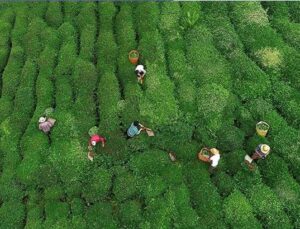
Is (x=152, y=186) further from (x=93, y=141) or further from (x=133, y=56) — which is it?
(x=133, y=56)

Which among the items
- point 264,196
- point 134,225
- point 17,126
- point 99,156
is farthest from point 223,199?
point 17,126

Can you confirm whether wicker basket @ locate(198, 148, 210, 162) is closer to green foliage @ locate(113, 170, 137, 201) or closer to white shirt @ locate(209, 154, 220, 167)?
white shirt @ locate(209, 154, 220, 167)

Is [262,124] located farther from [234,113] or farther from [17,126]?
[17,126]

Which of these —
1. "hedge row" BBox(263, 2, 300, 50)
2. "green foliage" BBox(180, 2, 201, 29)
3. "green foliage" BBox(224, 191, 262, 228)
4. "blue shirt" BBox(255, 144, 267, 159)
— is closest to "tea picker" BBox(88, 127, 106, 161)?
"green foliage" BBox(224, 191, 262, 228)

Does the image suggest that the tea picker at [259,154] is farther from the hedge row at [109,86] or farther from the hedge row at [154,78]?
the hedge row at [109,86]

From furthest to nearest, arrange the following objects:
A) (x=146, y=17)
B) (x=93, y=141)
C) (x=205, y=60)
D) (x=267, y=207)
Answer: (x=146, y=17) → (x=205, y=60) → (x=93, y=141) → (x=267, y=207)

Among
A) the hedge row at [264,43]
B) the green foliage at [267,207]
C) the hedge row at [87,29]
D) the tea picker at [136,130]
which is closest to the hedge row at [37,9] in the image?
the hedge row at [87,29]

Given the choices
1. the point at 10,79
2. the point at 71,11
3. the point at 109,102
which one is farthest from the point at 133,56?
the point at 10,79
